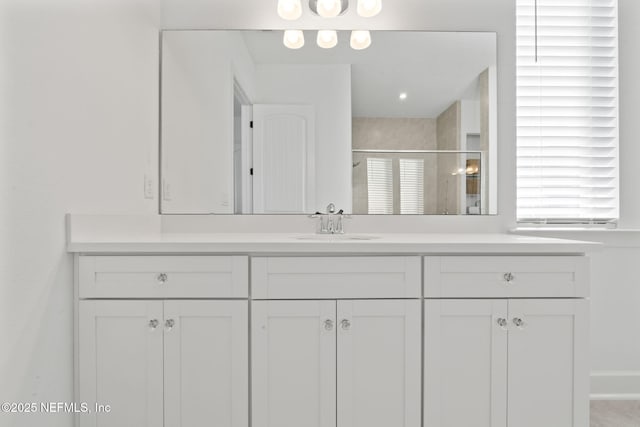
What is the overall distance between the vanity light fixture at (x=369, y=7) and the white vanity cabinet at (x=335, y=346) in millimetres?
1176

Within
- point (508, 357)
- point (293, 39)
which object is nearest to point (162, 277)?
point (508, 357)

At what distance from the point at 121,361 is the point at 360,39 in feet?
5.40

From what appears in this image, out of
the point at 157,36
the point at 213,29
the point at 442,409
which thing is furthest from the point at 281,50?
the point at 442,409

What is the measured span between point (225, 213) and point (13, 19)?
1.06 metres

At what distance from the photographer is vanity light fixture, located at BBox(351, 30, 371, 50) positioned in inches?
74.9

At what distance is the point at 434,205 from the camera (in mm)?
1900

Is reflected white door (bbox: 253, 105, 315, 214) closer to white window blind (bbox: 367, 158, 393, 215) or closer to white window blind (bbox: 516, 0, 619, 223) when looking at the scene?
white window blind (bbox: 367, 158, 393, 215)

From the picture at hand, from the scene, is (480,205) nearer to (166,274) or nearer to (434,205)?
(434,205)

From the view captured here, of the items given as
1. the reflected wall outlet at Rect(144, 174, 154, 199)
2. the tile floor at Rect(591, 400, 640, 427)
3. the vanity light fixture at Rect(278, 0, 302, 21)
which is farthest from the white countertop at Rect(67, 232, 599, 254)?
the vanity light fixture at Rect(278, 0, 302, 21)

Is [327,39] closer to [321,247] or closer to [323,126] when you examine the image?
[323,126]

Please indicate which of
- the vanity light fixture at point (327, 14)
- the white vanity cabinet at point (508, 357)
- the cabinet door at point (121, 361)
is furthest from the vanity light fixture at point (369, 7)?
the cabinet door at point (121, 361)

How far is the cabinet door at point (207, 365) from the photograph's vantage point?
129 cm

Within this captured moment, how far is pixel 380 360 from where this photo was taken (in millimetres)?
1301

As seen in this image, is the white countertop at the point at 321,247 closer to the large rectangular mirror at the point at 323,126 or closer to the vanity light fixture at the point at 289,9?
the large rectangular mirror at the point at 323,126
